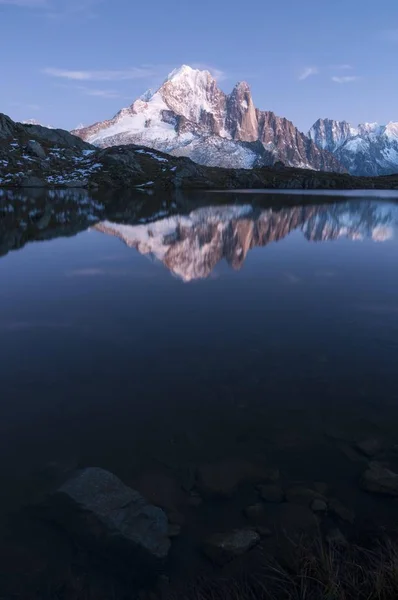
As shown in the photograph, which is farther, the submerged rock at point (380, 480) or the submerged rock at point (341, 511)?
the submerged rock at point (380, 480)

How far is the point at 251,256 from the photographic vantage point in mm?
44844

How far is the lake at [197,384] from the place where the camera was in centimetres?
1140

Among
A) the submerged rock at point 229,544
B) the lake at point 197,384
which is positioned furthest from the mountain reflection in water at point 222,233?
the submerged rock at point 229,544

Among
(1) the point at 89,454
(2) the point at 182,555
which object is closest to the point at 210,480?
(2) the point at 182,555

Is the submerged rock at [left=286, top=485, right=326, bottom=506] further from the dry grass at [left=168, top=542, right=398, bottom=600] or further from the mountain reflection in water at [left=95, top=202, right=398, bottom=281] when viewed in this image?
the mountain reflection in water at [left=95, top=202, right=398, bottom=281]

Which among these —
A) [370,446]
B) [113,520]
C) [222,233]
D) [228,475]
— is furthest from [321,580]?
[222,233]

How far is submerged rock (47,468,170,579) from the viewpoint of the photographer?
368 inches

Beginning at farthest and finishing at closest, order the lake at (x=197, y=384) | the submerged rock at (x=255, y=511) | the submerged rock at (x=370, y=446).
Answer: the submerged rock at (x=370, y=446)
the lake at (x=197, y=384)
the submerged rock at (x=255, y=511)

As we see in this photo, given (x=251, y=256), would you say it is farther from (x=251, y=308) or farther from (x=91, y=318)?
(x=91, y=318)

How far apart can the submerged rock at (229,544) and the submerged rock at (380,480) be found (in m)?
3.63

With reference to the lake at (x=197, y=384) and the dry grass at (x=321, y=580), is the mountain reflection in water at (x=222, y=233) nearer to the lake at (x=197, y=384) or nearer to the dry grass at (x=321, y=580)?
the lake at (x=197, y=384)

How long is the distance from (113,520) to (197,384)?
22.4ft

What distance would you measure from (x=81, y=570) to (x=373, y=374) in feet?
42.6

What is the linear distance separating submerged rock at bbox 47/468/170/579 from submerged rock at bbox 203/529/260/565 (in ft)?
3.38
